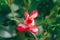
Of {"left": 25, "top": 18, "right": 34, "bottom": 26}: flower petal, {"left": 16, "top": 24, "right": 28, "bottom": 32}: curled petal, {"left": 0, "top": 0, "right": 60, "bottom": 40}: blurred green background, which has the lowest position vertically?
{"left": 16, "top": 24, "right": 28, "bottom": 32}: curled petal

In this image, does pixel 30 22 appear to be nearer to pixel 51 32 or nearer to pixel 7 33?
pixel 7 33

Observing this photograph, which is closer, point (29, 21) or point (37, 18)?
point (29, 21)

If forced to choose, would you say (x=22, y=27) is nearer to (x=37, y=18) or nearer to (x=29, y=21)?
Answer: (x=29, y=21)

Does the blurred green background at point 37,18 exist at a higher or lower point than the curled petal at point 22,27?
higher

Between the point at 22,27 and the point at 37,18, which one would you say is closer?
the point at 22,27

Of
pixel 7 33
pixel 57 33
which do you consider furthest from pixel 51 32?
pixel 7 33

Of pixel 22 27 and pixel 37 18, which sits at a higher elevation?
pixel 37 18

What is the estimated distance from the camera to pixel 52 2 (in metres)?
1.18

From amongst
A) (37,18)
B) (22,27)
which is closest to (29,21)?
(22,27)

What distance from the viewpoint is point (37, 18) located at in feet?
3.59


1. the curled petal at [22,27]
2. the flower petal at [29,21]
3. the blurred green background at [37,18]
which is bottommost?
the curled petal at [22,27]

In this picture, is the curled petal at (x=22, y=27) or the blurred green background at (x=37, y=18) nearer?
the curled petal at (x=22, y=27)

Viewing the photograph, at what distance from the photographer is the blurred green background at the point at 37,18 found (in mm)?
996

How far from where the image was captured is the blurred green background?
1.00 metres
